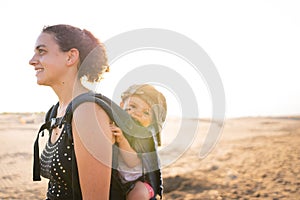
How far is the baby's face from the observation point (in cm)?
337

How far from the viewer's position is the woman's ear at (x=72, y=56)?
2283 mm

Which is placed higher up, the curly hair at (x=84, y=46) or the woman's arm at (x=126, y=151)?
the curly hair at (x=84, y=46)

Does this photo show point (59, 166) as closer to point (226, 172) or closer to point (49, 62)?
point (49, 62)

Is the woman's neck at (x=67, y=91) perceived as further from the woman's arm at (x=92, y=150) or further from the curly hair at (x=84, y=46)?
the woman's arm at (x=92, y=150)

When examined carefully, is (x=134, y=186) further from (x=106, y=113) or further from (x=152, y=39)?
(x=152, y=39)

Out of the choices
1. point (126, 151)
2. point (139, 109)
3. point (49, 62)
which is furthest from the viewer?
point (139, 109)

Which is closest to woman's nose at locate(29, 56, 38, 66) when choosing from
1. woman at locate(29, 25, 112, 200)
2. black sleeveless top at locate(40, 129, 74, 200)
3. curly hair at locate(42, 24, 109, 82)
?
woman at locate(29, 25, 112, 200)

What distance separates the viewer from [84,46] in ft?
7.63

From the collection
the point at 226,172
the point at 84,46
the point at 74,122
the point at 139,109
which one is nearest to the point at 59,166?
the point at 74,122

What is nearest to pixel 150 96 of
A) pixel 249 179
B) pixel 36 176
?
pixel 36 176

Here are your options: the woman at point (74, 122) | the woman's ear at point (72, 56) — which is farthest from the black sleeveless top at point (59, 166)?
the woman's ear at point (72, 56)

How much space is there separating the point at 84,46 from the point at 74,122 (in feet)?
1.50

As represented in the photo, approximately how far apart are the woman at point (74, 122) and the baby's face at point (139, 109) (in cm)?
93

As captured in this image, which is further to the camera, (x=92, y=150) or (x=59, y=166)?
(x=59, y=166)
